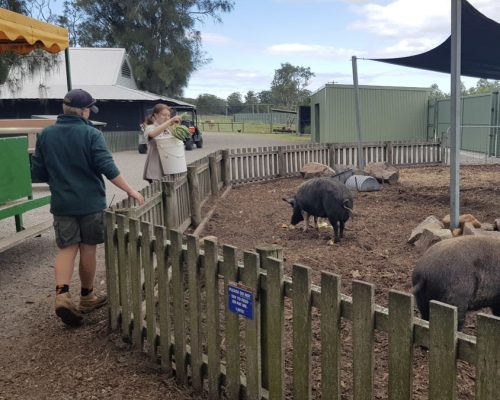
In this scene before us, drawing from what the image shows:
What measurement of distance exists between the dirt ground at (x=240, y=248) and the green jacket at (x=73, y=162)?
0.93 metres

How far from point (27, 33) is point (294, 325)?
5.23 m

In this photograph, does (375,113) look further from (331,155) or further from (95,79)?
(95,79)

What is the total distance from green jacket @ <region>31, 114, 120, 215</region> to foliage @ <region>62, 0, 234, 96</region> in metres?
36.8

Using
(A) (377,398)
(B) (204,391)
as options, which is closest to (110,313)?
(B) (204,391)

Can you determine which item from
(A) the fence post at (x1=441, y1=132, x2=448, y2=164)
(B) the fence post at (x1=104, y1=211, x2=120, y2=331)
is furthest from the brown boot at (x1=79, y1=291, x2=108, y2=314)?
(A) the fence post at (x1=441, y1=132, x2=448, y2=164)

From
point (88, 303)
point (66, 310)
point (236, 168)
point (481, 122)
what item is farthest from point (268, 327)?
point (481, 122)

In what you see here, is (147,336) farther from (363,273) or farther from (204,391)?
(363,273)

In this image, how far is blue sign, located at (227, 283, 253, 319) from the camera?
2660mm

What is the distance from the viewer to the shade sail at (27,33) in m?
5.70

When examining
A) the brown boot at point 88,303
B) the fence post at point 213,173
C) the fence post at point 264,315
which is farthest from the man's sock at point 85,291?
the fence post at point 213,173

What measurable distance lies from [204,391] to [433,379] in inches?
59.1

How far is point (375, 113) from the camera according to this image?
25609 millimetres

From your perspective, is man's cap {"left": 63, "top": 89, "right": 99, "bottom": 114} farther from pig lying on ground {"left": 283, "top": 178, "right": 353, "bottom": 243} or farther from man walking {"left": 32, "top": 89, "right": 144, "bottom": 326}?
pig lying on ground {"left": 283, "top": 178, "right": 353, "bottom": 243}

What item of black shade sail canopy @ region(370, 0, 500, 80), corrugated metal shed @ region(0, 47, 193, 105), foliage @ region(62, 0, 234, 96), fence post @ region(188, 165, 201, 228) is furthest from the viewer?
foliage @ region(62, 0, 234, 96)
